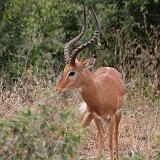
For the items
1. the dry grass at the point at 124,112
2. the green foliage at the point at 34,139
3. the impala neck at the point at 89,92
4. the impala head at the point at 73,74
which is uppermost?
the green foliage at the point at 34,139

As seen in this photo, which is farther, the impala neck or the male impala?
the impala neck

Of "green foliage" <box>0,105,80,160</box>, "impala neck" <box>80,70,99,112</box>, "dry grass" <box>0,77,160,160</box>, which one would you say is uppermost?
"green foliage" <box>0,105,80,160</box>

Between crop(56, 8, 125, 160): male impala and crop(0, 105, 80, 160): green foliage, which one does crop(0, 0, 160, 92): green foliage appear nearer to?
crop(56, 8, 125, 160): male impala

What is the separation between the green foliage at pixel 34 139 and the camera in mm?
3529

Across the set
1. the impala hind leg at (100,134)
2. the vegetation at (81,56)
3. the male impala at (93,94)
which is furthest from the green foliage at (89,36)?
the impala hind leg at (100,134)

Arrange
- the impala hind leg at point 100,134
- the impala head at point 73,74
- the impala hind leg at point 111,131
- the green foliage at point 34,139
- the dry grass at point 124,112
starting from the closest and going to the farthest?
the green foliage at point 34,139 < the impala head at point 73,74 < the impala hind leg at point 111,131 < the impala hind leg at point 100,134 < the dry grass at point 124,112

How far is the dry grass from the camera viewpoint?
298 inches

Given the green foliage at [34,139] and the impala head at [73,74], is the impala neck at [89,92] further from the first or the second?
the green foliage at [34,139]

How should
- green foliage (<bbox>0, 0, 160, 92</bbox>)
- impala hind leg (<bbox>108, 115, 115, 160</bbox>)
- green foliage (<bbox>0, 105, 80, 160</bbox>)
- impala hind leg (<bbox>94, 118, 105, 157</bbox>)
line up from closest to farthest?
green foliage (<bbox>0, 105, 80, 160</bbox>)
impala hind leg (<bbox>108, 115, 115, 160</bbox>)
impala hind leg (<bbox>94, 118, 105, 157</bbox>)
green foliage (<bbox>0, 0, 160, 92</bbox>)

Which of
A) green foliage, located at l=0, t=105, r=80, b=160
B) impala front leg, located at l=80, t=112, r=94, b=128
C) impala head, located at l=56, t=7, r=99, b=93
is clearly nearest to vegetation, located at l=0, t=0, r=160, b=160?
impala front leg, located at l=80, t=112, r=94, b=128

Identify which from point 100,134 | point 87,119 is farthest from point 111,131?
point 87,119

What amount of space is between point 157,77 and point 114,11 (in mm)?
1662

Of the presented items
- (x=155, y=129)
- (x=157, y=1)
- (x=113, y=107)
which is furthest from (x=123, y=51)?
(x=113, y=107)

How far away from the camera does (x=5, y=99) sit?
8.50 m
